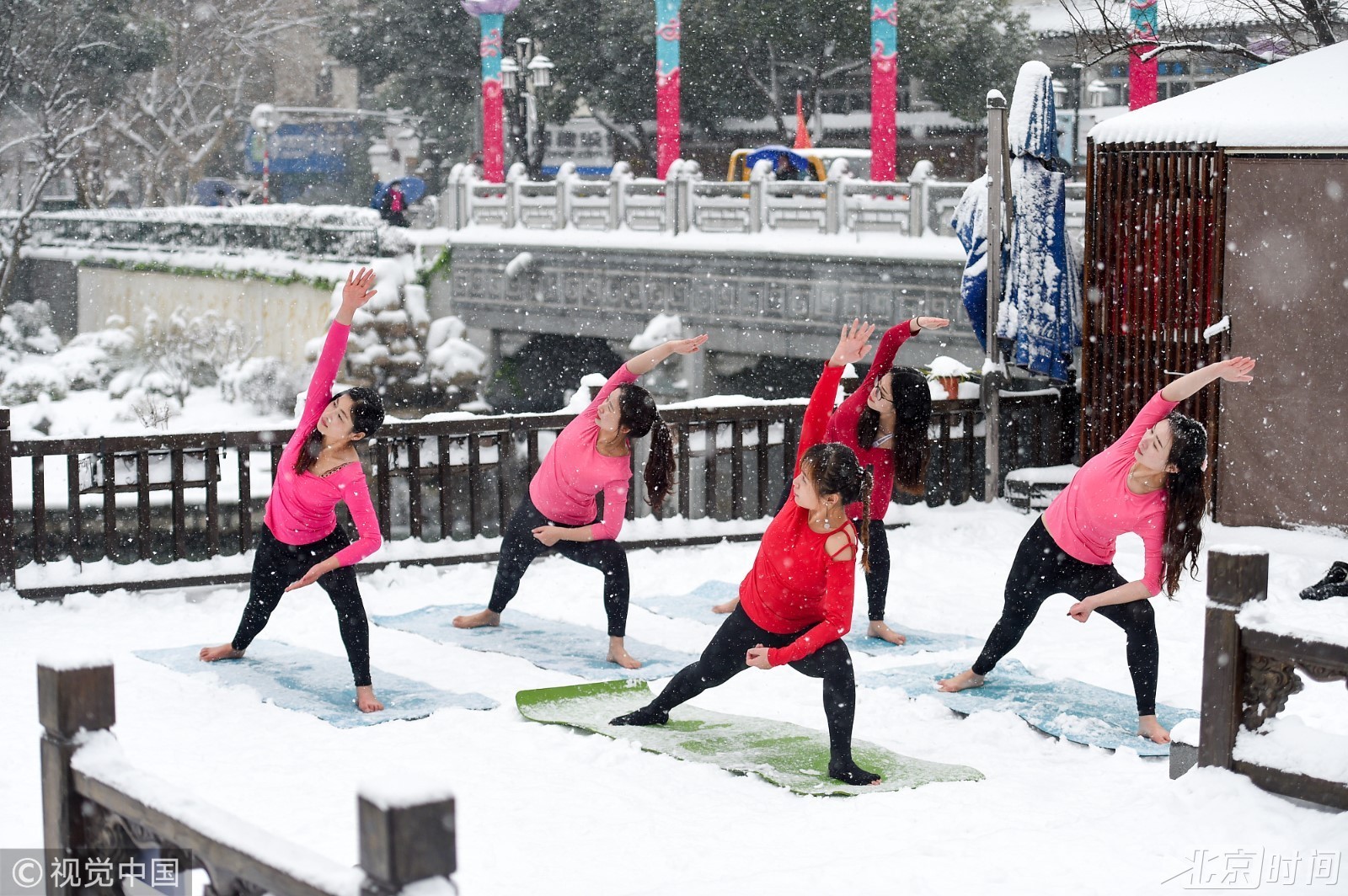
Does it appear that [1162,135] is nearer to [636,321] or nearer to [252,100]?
[636,321]

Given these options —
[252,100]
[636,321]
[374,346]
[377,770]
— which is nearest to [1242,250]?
[377,770]

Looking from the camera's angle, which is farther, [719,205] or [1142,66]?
[719,205]

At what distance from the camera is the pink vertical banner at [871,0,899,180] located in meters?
22.8

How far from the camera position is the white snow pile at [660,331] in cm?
2189

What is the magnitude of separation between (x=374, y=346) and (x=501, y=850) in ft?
69.1

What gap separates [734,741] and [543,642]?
6.45ft

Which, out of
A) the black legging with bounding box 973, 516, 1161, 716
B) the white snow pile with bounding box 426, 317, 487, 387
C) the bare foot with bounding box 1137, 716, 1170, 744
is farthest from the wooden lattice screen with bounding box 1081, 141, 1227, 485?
the white snow pile with bounding box 426, 317, 487, 387

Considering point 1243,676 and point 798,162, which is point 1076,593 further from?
point 798,162

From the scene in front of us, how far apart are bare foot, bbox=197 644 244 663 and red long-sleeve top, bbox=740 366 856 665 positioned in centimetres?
292

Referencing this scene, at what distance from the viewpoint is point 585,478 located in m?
7.23

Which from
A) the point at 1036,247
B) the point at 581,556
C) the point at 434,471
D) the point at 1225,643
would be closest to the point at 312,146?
the point at 1036,247

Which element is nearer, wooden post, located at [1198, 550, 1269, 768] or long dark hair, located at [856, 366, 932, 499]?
wooden post, located at [1198, 550, 1269, 768]

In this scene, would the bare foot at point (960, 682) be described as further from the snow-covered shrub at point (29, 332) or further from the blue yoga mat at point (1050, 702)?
the snow-covered shrub at point (29, 332)

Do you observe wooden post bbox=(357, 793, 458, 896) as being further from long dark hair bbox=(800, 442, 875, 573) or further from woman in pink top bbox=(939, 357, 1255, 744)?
woman in pink top bbox=(939, 357, 1255, 744)
